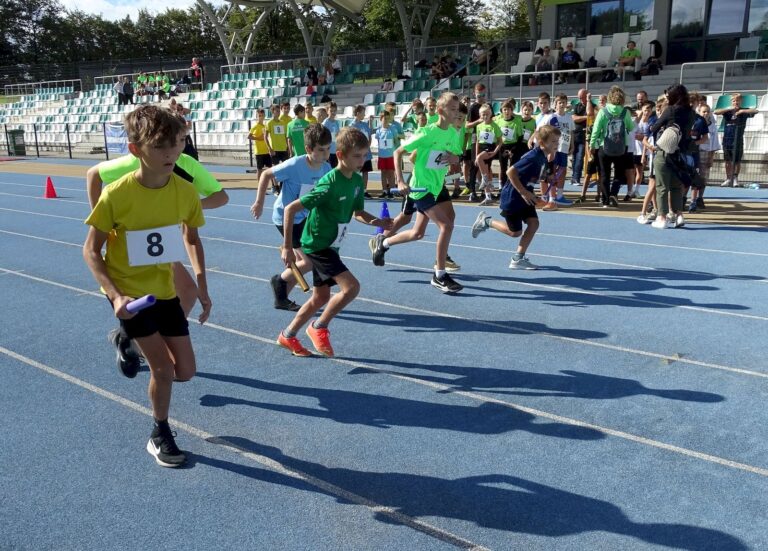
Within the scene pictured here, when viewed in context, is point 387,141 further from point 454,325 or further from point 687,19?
point 687,19

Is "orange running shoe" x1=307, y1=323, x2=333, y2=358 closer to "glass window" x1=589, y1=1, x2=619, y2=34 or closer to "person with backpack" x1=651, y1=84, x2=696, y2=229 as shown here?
"person with backpack" x1=651, y1=84, x2=696, y2=229

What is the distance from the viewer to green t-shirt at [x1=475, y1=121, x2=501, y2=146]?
543 inches

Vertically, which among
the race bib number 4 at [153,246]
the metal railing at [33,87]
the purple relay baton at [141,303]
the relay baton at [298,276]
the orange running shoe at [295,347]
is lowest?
the orange running shoe at [295,347]

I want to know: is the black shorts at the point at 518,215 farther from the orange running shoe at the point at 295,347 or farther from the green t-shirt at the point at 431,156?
the orange running shoe at the point at 295,347

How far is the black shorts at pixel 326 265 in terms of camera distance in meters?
5.31

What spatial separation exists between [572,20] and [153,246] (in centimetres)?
2917

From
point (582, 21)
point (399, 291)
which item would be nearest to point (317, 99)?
point (582, 21)

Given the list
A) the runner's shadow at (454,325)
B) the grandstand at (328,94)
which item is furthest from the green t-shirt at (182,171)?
the grandstand at (328,94)

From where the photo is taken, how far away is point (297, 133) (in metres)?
14.5

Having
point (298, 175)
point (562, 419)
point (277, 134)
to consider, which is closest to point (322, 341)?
point (298, 175)

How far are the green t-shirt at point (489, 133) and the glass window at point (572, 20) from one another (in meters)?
17.8

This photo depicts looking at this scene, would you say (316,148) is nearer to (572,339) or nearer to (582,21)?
(572,339)

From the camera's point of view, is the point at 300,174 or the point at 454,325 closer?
the point at 300,174

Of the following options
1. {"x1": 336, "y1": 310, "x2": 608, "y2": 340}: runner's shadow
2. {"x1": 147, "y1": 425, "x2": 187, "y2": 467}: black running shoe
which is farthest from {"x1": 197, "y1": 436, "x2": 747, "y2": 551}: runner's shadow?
{"x1": 336, "y1": 310, "x2": 608, "y2": 340}: runner's shadow
